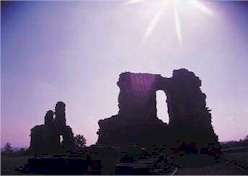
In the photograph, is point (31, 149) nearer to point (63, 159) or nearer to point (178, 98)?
point (178, 98)

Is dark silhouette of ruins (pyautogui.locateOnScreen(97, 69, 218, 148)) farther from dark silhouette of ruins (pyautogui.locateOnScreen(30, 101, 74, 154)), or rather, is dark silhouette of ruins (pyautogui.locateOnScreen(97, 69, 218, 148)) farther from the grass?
the grass

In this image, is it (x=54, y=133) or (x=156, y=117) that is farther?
(x=54, y=133)

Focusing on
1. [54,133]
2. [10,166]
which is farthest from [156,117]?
[10,166]

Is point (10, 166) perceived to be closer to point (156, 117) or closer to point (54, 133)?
point (54, 133)

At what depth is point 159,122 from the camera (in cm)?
4828

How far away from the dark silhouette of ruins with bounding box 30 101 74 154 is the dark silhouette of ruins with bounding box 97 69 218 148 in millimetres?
8936

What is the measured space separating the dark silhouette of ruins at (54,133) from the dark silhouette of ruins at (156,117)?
894cm

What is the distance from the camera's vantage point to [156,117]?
163 ft

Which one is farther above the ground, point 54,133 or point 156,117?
point 156,117

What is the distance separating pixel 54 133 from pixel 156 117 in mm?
15705

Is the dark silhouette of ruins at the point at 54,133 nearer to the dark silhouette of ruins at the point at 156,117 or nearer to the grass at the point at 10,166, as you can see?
the dark silhouette of ruins at the point at 156,117

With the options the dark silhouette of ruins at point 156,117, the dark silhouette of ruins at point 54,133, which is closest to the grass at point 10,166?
the dark silhouette of ruins at point 156,117

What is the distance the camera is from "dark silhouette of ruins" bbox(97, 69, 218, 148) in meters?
46.1

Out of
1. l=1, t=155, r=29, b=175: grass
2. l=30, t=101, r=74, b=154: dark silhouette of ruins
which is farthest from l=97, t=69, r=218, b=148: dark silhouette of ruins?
l=1, t=155, r=29, b=175: grass
